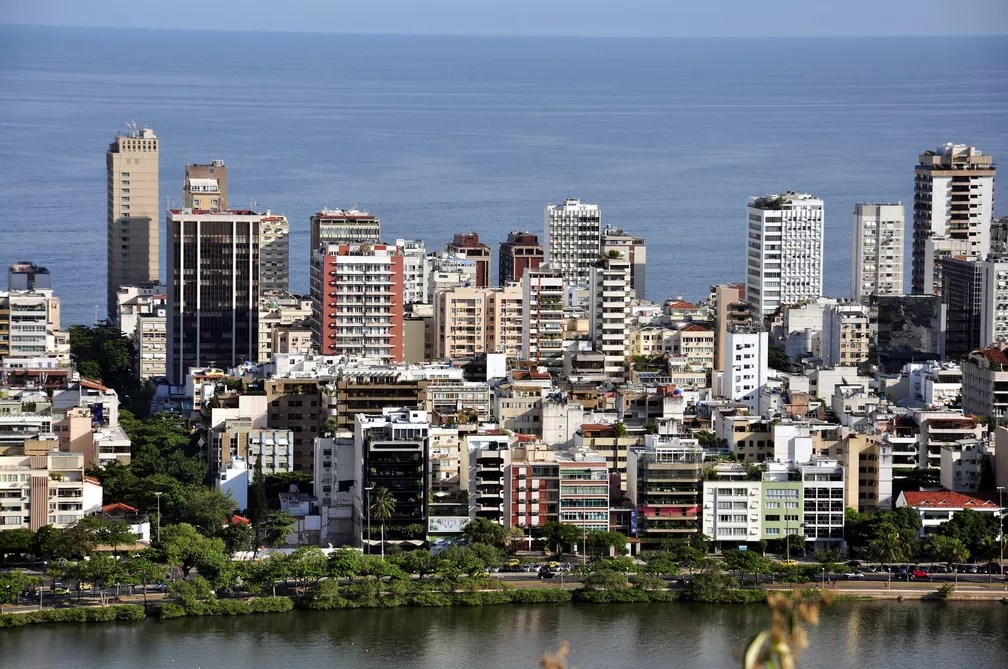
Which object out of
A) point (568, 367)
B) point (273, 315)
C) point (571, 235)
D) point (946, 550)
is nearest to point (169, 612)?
point (946, 550)

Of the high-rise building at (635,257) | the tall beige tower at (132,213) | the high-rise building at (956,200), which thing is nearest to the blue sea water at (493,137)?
the tall beige tower at (132,213)

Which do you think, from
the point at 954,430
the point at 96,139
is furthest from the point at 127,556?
the point at 96,139

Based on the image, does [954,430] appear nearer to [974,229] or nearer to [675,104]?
[974,229]

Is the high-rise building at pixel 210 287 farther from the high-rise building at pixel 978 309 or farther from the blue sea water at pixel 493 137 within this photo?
the high-rise building at pixel 978 309

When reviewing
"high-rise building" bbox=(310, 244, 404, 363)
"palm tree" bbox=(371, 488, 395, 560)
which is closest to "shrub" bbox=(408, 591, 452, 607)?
"palm tree" bbox=(371, 488, 395, 560)

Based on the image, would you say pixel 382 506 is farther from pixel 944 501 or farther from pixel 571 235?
pixel 571 235
